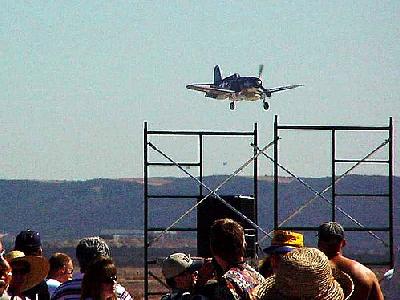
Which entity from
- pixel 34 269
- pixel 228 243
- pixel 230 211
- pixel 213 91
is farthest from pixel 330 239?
pixel 213 91

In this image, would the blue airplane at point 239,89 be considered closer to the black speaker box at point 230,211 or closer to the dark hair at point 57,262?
the black speaker box at point 230,211

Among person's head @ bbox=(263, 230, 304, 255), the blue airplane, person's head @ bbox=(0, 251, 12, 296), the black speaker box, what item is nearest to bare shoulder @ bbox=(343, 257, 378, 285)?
person's head @ bbox=(263, 230, 304, 255)

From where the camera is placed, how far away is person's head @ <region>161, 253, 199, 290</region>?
782 cm

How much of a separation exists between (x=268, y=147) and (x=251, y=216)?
201 centimetres

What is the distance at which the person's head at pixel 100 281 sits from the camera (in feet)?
25.2

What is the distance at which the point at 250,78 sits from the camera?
64.2 meters

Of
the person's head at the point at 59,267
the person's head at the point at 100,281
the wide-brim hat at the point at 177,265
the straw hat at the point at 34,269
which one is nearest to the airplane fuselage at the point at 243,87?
the person's head at the point at 59,267

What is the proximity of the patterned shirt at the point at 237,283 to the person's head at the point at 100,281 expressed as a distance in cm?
67

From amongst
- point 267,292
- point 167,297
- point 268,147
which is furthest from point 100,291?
point 268,147

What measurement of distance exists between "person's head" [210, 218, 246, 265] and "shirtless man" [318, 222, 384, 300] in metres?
1.61

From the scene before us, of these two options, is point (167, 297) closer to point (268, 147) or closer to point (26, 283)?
point (26, 283)

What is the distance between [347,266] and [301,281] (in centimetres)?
302

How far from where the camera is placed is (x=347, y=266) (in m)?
9.05

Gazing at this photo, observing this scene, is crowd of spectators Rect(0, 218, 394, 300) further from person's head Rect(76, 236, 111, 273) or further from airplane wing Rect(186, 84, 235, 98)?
airplane wing Rect(186, 84, 235, 98)
